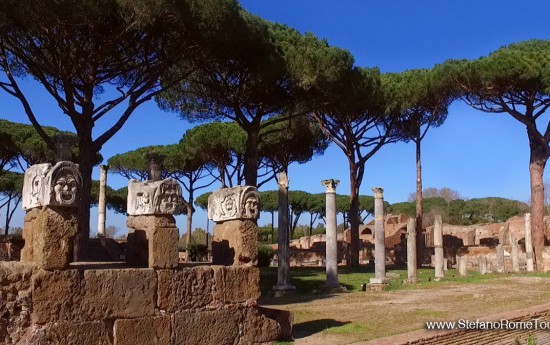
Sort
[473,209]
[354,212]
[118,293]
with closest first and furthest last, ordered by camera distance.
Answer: [118,293]
[354,212]
[473,209]

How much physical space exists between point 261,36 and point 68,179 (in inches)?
390

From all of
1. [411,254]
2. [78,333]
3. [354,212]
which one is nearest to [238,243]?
[78,333]

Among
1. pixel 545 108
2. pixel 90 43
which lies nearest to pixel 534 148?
pixel 545 108

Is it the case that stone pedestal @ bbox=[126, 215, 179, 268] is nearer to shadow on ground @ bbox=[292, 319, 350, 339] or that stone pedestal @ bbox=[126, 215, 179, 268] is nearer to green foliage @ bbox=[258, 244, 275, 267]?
shadow on ground @ bbox=[292, 319, 350, 339]

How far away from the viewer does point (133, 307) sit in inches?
226

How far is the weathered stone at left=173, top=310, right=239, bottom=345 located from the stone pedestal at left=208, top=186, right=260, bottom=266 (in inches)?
26.0

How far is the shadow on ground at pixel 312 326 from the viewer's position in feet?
24.0

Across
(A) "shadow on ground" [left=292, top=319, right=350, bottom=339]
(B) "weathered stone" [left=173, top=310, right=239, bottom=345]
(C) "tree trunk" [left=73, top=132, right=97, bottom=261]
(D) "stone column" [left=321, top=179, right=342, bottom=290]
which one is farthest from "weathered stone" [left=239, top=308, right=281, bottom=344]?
(D) "stone column" [left=321, top=179, right=342, bottom=290]

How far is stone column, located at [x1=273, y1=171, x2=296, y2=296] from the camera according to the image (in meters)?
13.8

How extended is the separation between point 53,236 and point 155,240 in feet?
3.66

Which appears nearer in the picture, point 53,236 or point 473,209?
point 53,236

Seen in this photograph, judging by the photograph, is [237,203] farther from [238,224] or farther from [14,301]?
[14,301]

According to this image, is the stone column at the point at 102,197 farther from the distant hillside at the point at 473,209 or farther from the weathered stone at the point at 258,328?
the distant hillside at the point at 473,209

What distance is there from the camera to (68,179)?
532 centimetres
